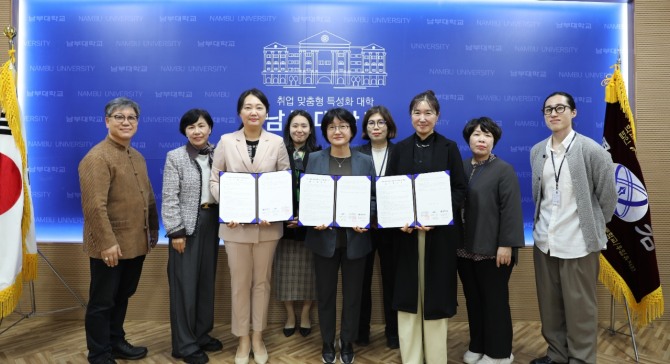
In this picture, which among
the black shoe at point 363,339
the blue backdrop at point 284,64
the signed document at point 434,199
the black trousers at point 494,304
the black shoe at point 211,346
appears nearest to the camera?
the signed document at point 434,199

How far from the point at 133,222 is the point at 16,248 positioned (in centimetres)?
96

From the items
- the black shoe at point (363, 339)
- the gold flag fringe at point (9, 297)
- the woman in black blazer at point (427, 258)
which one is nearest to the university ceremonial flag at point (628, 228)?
the woman in black blazer at point (427, 258)

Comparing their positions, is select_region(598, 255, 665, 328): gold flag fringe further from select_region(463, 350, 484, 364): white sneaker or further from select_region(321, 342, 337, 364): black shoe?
select_region(321, 342, 337, 364): black shoe

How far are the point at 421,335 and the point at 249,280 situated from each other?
1.13 metres

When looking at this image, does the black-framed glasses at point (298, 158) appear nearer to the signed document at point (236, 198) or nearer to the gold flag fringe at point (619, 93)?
the signed document at point (236, 198)

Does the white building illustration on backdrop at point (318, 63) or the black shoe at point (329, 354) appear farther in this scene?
the white building illustration on backdrop at point (318, 63)

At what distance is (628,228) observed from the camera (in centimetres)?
298

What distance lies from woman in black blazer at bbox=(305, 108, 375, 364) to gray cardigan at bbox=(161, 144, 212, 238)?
75 cm

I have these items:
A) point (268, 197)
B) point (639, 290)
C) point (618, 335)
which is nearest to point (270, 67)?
point (268, 197)

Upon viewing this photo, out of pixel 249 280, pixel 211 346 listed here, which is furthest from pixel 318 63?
pixel 211 346

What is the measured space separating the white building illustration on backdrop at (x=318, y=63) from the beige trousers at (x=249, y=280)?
160 cm

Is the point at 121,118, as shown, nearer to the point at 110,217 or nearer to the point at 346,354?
the point at 110,217

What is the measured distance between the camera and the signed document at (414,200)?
2326 mm

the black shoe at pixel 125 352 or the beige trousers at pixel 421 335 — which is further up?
the beige trousers at pixel 421 335
